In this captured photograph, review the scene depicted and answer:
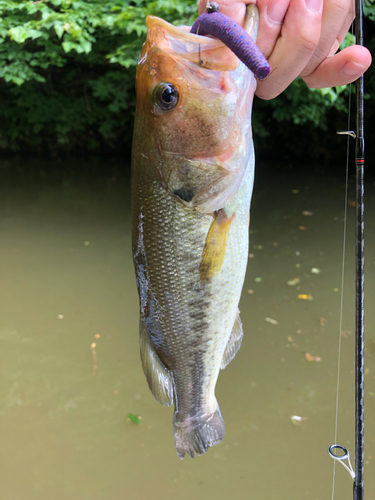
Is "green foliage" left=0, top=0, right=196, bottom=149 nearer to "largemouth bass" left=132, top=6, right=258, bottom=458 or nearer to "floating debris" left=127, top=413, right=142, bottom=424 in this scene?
"floating debris" left=127, top=413, right=142, bottom=424

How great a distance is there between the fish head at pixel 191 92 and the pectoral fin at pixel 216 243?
0.17 metres

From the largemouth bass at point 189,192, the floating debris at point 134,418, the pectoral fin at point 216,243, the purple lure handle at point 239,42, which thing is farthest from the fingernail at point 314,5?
the floating debris at point 134,418

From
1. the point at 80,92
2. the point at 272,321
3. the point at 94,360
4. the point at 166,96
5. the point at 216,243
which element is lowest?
the point at 94,360

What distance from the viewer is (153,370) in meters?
1.20

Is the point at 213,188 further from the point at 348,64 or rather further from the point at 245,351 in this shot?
the point at 245,351

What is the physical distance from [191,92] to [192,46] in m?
0.10

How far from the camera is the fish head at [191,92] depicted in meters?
0.90

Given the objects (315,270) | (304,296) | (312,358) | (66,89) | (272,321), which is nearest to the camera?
(312,358)

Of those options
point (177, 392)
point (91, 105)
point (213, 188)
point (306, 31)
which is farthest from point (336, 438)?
point (91, 105)

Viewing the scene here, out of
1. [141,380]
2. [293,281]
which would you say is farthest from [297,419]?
[293,281]

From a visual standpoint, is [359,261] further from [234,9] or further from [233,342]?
[234,9]

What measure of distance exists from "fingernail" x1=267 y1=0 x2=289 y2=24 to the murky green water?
231cm

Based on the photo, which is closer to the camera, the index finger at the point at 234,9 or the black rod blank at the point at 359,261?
the index finger at the point at 234,9

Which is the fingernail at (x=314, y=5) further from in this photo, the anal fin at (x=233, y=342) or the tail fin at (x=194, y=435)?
the tail fin at (x=194, y=435)
